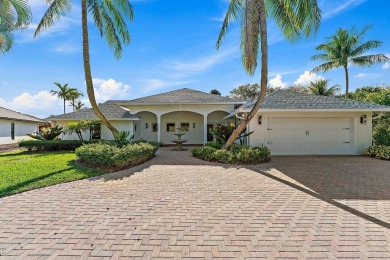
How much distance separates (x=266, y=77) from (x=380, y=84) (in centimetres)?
3034

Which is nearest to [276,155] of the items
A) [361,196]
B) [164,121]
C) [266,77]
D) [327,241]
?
[266,77]

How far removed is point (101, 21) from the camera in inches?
505

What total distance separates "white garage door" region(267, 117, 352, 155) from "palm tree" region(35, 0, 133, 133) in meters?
9.95

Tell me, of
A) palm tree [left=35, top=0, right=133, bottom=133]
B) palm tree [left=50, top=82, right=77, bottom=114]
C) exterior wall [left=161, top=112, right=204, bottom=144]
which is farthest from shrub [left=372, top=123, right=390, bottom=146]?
palm tree [left=50, top=82, right=77, bottom=114]

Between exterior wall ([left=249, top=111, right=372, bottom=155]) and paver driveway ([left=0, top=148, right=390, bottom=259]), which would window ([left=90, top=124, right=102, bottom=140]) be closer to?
paver driveway ([left=0, top=148, right=390, bottom=259])

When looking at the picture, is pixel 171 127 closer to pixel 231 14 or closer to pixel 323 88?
pixel 231 14

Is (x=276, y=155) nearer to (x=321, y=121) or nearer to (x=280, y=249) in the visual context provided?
(x=321, y=121)

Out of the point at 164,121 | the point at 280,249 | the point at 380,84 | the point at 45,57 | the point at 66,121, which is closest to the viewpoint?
the point at 280,249

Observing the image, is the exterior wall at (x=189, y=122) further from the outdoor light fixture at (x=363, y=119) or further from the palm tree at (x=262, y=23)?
the outdoor light fixture at (x=363, y=119)

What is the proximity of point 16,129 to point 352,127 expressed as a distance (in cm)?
3066

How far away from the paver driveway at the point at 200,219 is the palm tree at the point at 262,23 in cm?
529

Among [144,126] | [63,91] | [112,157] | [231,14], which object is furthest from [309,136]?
[63,91]

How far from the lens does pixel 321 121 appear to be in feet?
43.2

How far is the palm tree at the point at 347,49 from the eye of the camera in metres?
21.3
